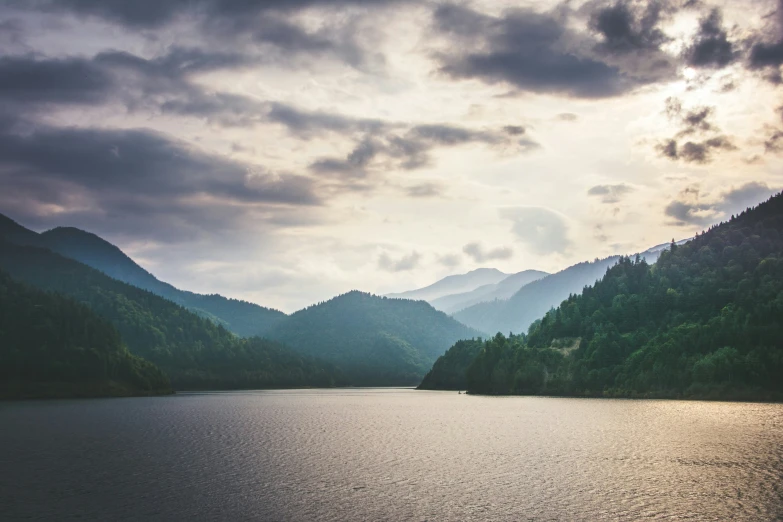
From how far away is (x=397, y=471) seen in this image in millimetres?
90625

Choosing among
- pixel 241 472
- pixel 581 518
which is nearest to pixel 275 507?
pixel 241 472

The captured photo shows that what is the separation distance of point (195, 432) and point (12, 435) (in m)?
38.2

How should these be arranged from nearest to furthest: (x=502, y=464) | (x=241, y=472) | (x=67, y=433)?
1. (x=241, y=472)
2. (x=502, y=464)
3. (x=67, y=433)

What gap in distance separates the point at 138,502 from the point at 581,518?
1945 inches

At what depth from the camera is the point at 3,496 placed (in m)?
72.2

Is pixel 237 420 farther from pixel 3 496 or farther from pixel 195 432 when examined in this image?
pixel 3 496

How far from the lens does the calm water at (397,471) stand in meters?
65.8

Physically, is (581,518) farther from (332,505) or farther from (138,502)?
(138,502)

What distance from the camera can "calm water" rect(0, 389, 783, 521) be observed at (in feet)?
216

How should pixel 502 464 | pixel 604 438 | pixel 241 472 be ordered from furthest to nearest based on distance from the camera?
pixel 604 438, pixel 502 464, pixel 241 472

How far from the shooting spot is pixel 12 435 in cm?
13150

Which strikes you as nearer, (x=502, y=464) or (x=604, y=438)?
(x=502, y=464)

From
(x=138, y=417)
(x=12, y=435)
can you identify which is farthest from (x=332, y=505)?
(x=138, y=417)

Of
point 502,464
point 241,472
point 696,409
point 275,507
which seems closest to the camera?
point 275,507
